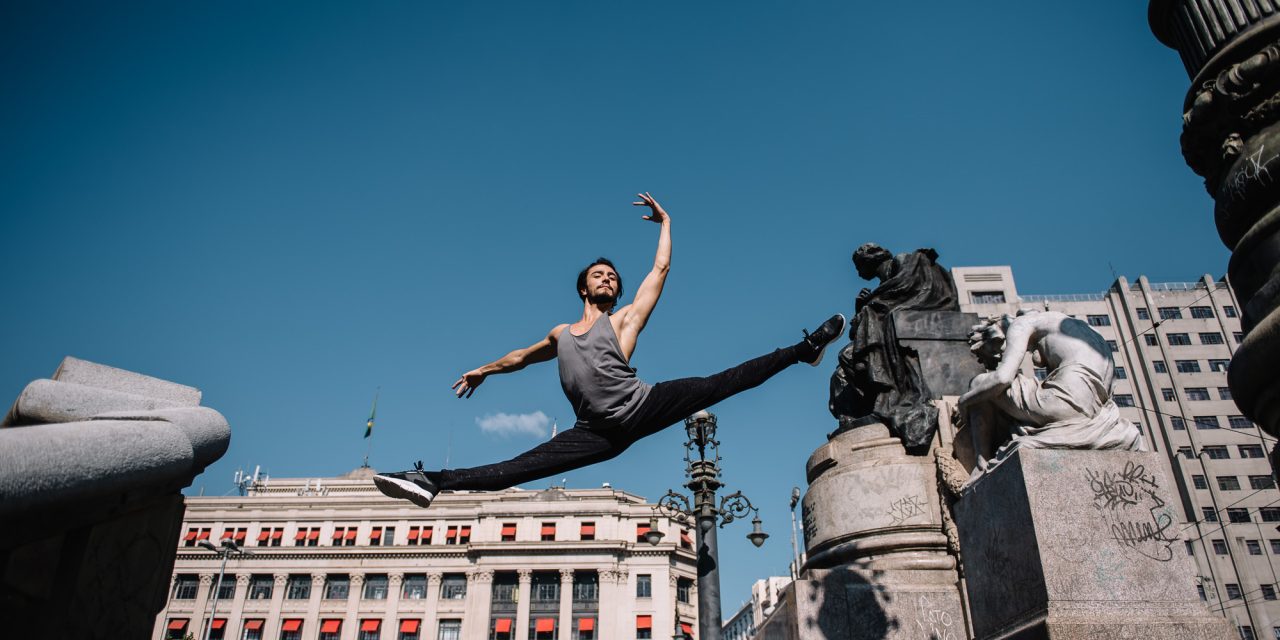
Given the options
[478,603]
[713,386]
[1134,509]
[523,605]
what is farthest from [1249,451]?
[713,386]

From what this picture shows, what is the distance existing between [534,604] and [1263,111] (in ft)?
240

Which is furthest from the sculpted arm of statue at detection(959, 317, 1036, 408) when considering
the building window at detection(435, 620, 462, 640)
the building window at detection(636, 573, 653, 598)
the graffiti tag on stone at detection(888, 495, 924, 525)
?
Result: the building window at detection(435, 620, 462, 640)

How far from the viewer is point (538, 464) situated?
445 cm

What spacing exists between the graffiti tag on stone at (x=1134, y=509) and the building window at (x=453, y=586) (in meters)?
74.2

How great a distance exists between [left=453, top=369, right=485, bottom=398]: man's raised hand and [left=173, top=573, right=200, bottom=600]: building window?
82.3 metres

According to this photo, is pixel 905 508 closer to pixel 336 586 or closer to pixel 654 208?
pixel 654 208

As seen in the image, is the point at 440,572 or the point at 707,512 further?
the point at 440,572

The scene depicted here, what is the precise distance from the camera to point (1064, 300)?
80.6 m

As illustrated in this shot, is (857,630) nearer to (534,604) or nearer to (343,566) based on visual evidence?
(534,604)

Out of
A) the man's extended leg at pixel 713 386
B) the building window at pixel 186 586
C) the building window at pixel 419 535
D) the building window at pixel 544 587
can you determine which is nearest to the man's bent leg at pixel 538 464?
the man's extended leg at pixel 713 386

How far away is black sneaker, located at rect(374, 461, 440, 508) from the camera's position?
14.2 feet

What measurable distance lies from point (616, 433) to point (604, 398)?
0.76ft

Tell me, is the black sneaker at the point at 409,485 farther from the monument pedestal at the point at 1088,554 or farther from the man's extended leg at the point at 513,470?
the monument pedestal at the point at 1088,554

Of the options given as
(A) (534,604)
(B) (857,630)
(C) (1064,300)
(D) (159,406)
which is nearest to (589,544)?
(A) (534,604)
